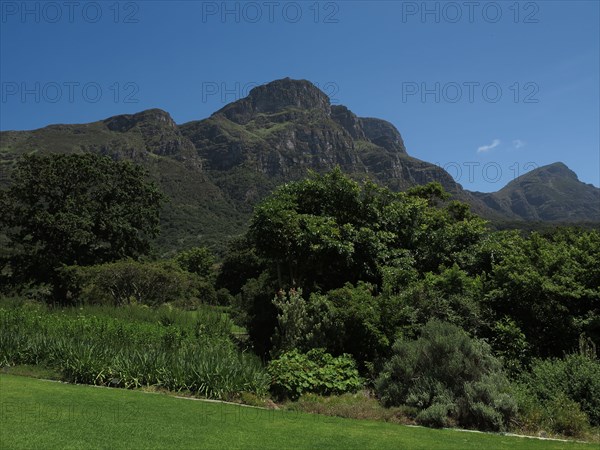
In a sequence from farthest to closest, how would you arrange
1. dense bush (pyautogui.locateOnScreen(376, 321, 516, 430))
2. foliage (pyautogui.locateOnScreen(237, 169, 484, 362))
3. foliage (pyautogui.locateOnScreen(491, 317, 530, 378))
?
foliage (pyautogui.locateOnScreen(237, 169, 484, 362)) → foliage (pyautogui.locateOnScreen(491, 317, 530, 378)) → dense bush (pyautogui.locateOnScreen(376, 321, 516, 430))

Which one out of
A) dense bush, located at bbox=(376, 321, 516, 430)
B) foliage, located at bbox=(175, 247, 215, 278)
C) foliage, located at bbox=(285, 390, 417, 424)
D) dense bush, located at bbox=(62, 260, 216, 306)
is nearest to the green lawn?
foliage, located at bbox=(285, 390, 417, 424)

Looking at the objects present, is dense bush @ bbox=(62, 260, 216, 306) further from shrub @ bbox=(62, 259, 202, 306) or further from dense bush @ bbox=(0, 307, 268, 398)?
dense bush @ bbox=(0, 307, 268, 398)

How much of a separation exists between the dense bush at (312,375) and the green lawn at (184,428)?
1.26m

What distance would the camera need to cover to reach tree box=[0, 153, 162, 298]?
33469 millimetres

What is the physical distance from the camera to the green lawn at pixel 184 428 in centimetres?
627

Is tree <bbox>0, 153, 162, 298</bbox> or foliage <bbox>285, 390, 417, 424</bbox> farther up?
tree <bbox>0, 153, 162, 298</bbox>

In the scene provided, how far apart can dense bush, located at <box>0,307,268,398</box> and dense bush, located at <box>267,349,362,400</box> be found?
343mm

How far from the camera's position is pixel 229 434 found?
6750 mm

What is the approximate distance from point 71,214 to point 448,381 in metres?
31.5

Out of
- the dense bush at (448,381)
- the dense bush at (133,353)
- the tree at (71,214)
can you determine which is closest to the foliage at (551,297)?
the dense bush at (448,381)

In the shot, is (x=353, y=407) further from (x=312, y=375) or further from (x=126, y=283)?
(x=126, y=283)

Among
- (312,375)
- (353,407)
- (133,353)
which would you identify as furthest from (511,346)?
(133,353)

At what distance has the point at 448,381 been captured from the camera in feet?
29.0

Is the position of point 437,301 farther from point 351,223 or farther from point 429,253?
point 351,223
